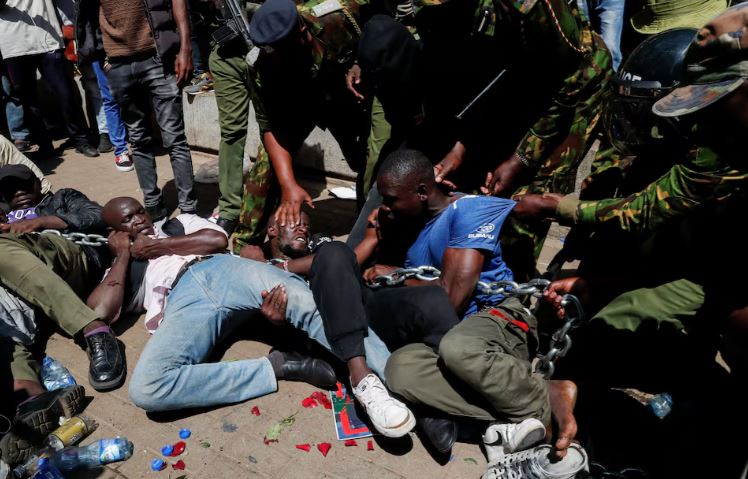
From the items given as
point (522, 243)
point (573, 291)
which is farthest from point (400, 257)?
point (573, 291)

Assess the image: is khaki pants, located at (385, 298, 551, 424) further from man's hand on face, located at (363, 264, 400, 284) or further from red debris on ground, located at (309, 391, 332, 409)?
man's hand on face, located at (363, 264, 400, 284)

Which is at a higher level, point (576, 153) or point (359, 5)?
point (359, 5)

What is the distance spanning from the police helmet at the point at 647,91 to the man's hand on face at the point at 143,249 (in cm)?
270

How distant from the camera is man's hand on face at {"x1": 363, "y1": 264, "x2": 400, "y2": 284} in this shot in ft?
10.3

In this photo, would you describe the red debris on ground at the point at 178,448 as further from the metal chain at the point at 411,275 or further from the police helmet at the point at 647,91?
the police helmet at the point at 647,91

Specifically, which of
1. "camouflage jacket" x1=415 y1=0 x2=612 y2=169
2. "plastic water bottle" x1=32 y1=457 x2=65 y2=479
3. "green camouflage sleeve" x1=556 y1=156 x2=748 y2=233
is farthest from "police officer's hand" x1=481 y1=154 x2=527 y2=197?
"plastic water bottle" x1=32 y1=457 x2=65 y2=479

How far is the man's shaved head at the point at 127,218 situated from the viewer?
12.3ft

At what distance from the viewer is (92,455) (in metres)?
2.56

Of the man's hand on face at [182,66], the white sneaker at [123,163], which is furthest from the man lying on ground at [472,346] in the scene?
the white sneaker at [123,163]

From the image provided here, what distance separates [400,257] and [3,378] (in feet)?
6.75

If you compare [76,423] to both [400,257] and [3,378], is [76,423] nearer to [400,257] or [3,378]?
[3,378]

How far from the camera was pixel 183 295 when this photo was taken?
125 inches

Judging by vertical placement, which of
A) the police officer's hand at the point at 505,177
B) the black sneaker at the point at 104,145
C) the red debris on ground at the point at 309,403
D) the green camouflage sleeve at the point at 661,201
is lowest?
the black sneaker at the point at 104,145

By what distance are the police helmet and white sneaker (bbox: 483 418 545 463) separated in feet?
4.74
